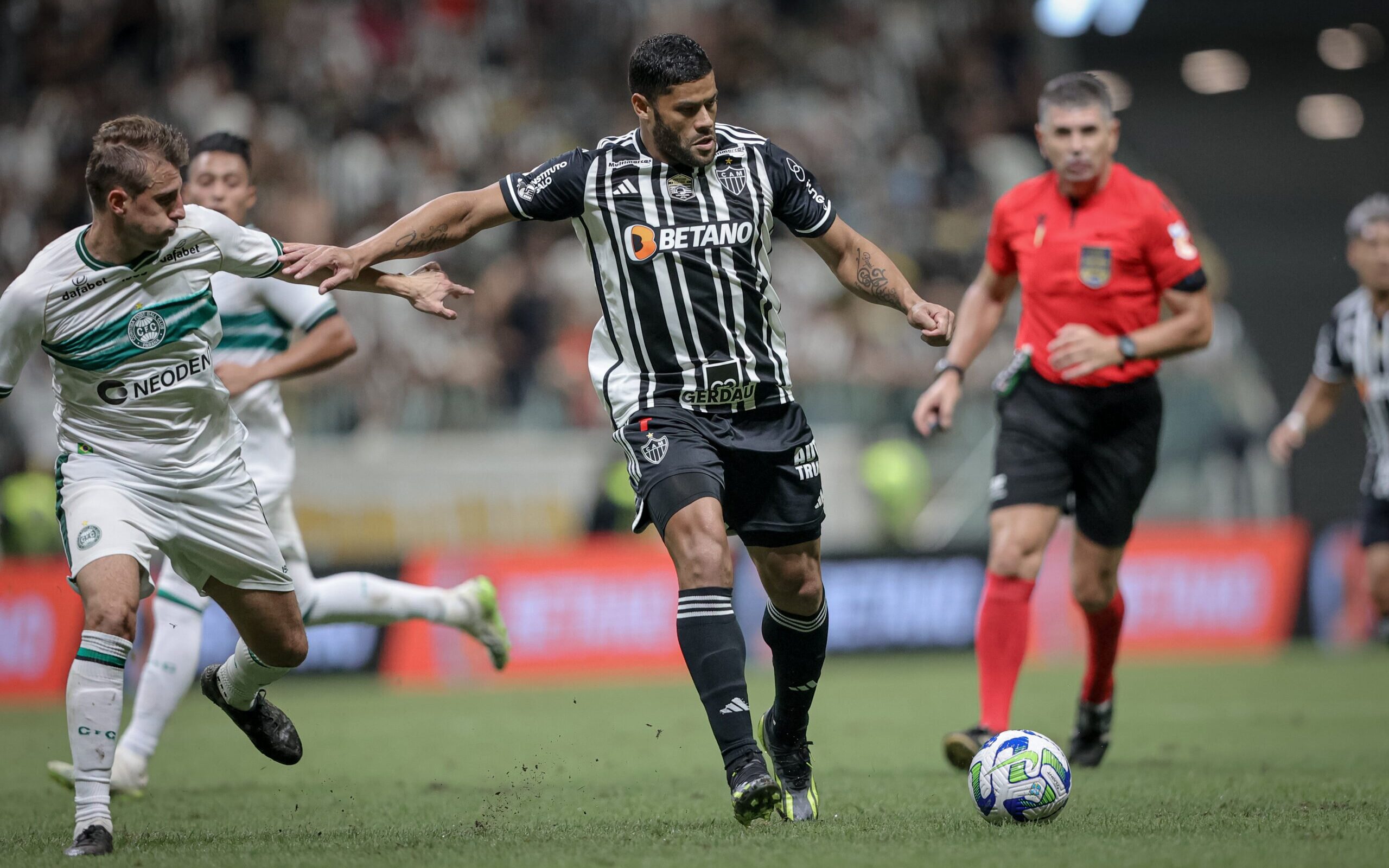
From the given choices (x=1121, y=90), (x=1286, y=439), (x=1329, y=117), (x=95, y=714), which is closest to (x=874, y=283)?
(x=95, y=714)

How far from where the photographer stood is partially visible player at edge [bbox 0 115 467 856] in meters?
5.00

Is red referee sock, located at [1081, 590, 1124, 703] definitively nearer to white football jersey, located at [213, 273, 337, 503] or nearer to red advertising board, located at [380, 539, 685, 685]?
white football jersey, located at [213, 273, 337, 503]

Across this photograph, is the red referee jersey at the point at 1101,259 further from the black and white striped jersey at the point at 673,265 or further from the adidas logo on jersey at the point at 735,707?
the adidas logo on jersey at the point at 735,707

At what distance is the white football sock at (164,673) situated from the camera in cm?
677

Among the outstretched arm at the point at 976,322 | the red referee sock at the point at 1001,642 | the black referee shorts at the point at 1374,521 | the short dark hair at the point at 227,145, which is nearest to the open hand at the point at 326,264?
the short dark hair at the point at 227,145

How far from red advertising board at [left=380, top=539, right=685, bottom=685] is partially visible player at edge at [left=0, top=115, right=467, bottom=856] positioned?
724 cm

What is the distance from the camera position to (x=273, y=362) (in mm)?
6820

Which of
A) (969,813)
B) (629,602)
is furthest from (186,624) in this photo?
(629,602)

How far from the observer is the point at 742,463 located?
5.35m

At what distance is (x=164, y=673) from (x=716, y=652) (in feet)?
10.1

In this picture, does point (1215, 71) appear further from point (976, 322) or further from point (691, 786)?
point (691, 786)

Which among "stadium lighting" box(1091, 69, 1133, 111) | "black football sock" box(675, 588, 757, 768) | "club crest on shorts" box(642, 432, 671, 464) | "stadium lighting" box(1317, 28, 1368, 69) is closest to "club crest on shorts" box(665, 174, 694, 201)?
"club crest on shorts" box(642, 432, 671, 464)

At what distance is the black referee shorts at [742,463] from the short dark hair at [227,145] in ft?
9.06

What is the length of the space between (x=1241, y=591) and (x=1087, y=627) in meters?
7.52
